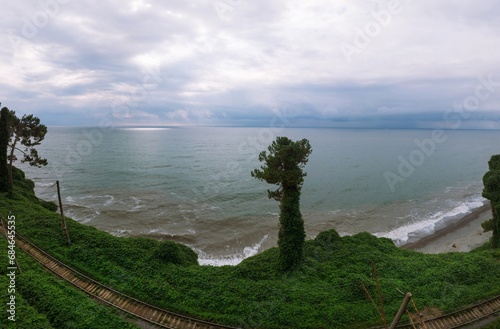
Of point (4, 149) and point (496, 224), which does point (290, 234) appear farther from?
point (4, 149)

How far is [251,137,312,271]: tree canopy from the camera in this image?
2427 cm

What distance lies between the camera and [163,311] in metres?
19.1

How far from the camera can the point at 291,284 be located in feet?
72.2

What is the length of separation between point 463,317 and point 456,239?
3042 cm

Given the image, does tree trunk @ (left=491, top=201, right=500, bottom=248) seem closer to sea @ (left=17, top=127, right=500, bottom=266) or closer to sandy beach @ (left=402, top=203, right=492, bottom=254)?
sandy beach @ (left=402, top=203, right=492, bottom=254)

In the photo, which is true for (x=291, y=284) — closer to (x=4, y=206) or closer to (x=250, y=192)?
(x=4, y=206)

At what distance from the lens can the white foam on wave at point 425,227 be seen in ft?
145

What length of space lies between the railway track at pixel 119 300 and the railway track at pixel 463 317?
14.1 meters

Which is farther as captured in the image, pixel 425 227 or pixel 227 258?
pixel 425 227

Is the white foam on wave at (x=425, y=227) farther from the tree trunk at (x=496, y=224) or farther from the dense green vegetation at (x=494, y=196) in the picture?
the dense green vegetation at (x=494, y=196)

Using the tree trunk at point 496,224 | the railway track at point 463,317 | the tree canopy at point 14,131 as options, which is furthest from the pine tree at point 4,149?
the tree trunk at point 496,224

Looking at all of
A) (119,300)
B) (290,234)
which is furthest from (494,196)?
(119,300)

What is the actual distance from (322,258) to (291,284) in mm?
5627

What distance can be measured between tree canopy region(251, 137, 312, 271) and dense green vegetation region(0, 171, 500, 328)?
146 centimetres
